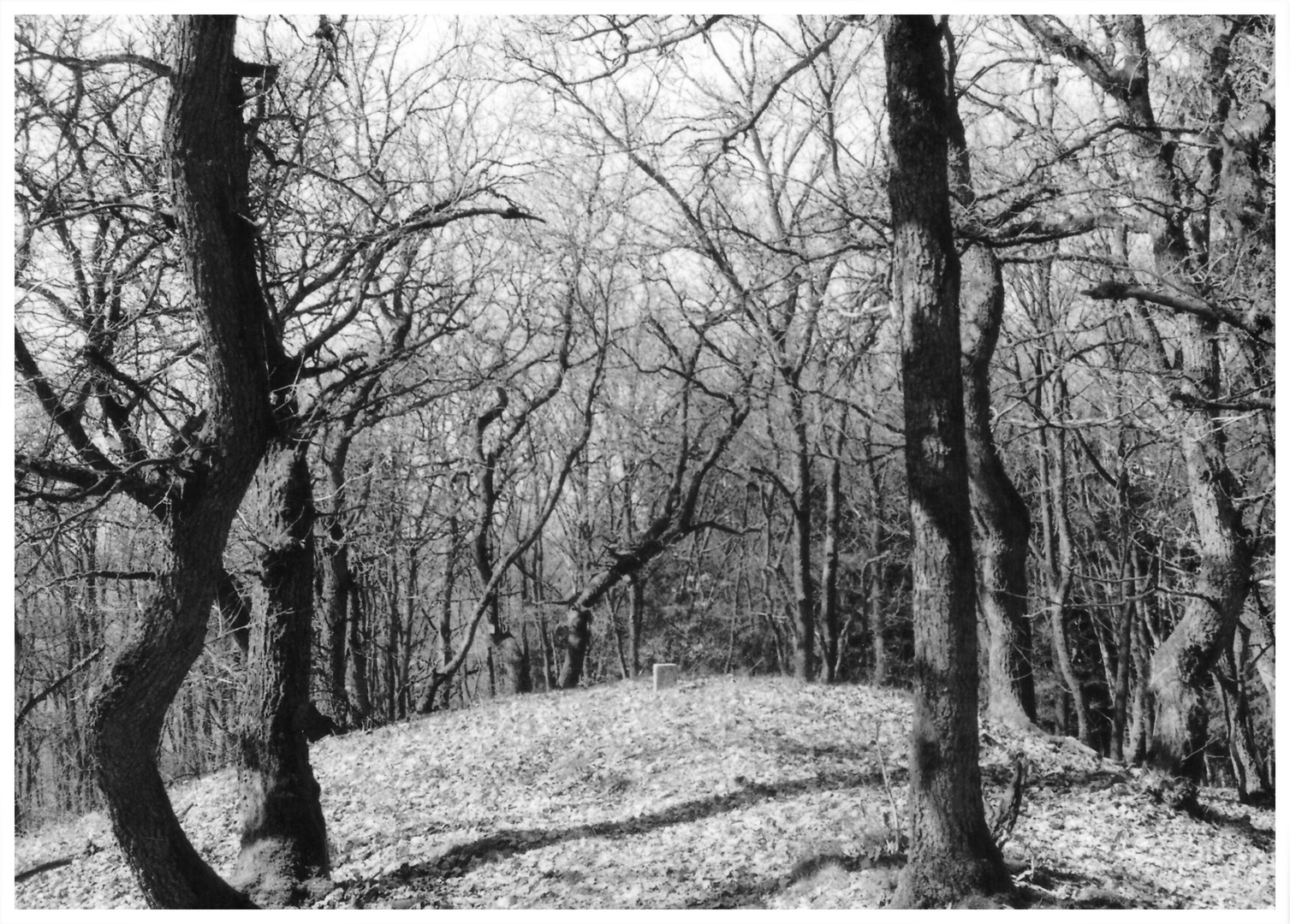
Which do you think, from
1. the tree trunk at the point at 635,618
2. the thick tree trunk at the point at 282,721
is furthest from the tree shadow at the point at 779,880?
the tree trunk at the point at 635,618

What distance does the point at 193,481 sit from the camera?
5.61 metres

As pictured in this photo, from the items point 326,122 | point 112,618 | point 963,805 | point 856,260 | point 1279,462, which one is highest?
point 856,260

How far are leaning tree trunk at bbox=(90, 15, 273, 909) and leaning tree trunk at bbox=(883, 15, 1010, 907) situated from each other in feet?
12.6

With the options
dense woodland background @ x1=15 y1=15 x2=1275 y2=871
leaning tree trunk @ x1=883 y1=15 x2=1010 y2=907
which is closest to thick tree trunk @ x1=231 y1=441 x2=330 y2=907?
dense woodland background @ x1=15 y1=15 x2=1275 y2=871

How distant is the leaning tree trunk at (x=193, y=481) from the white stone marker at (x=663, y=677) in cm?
624

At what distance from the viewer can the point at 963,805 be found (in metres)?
5.39

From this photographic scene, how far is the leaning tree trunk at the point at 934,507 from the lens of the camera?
17.7 feet

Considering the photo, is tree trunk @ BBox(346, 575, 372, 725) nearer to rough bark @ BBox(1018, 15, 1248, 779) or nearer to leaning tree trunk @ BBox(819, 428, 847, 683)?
leaning tree trunk @ BBox(819, 428, 847, 683)

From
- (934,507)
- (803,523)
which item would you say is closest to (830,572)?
(803,523)

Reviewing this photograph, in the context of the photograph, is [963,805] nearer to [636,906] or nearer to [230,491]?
[636,906]

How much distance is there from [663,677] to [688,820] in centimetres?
420

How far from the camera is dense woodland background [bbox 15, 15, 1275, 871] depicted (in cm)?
703

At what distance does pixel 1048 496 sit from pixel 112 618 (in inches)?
605

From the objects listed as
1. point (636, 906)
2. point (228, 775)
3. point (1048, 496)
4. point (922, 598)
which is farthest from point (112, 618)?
point (1048, 496)
